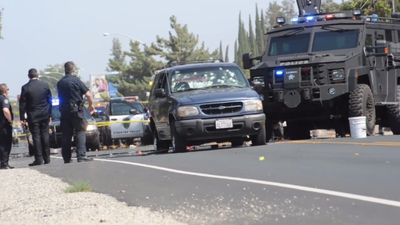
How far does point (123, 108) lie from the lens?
30.1m

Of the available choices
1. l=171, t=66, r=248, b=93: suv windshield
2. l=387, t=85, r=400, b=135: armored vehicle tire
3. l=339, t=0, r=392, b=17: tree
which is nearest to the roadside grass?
l=171, t=66, r=248, b=93: suv windshield

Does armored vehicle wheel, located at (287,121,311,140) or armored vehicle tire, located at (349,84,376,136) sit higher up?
armored vehicle tire, located at (349,84,376,136)

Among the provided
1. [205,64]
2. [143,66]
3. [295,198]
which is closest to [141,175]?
[295,198]

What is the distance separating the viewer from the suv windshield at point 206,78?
17203mm

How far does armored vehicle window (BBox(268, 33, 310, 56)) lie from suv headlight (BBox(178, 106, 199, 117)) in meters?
4.68

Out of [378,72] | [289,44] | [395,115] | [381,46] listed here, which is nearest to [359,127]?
[381,46]

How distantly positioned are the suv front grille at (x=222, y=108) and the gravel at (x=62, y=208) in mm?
4917

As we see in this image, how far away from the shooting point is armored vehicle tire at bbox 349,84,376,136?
18.5m

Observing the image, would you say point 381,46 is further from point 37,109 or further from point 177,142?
point 37,109

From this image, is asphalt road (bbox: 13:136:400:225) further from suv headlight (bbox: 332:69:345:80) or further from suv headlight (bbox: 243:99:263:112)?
suv headlight (bbox: 332:69:345:80)

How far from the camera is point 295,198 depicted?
26.6 feet

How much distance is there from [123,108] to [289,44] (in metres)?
11.5

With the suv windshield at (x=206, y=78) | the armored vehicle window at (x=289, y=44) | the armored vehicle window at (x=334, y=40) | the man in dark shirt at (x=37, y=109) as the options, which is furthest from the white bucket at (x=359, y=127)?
the man in dark shirt at (x=37, y=109)

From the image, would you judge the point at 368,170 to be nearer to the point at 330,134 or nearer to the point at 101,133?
the point at 330,134
